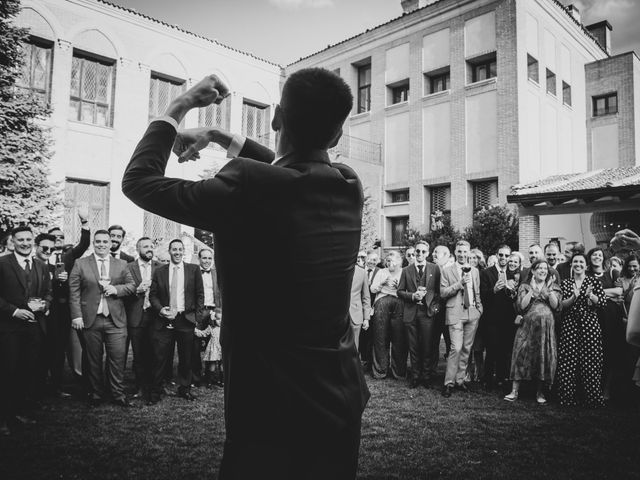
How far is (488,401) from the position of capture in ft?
26.0

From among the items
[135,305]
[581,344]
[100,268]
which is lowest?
[581,344]

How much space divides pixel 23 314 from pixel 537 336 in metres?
7.26

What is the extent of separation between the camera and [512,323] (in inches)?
352

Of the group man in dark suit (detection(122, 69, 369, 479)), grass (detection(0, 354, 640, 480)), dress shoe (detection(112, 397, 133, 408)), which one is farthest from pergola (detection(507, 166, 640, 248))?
man in dark suit (detection(122, 69, 369, 479))

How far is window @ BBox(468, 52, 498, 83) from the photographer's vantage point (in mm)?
22467

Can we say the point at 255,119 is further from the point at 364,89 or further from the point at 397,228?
the point at 397,228

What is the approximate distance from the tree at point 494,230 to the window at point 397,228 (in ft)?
15.9

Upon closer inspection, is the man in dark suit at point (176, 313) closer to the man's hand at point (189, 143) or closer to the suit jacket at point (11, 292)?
the suit jacket at point (11, 292)

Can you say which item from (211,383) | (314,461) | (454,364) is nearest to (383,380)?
(454,364)

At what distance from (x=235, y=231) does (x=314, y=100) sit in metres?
0.52

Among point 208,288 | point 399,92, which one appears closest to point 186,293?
point 208,288

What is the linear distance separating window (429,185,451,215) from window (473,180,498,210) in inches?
48.5

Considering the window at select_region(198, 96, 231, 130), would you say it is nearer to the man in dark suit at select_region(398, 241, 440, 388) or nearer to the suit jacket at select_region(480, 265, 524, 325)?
the man in dark suit at select_region(398, 241, 440, 388)

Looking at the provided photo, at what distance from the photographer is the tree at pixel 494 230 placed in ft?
65.2
